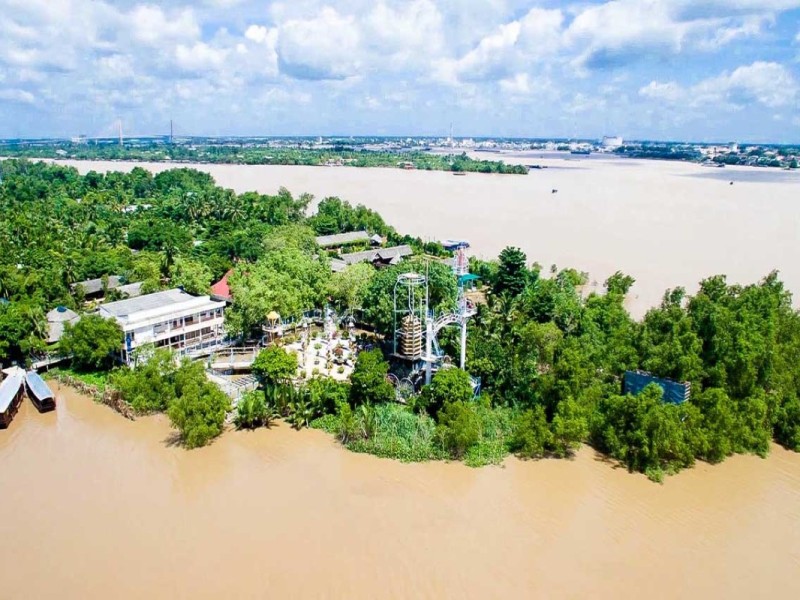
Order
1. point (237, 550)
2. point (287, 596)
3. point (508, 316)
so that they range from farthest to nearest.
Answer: point (508, 316), point (237, 550), point (287, 596)

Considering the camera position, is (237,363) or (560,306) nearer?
(237,363)

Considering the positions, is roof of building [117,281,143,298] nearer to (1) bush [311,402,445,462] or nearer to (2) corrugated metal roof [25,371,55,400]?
(2) corrugated metal roof [25,371,55,400]

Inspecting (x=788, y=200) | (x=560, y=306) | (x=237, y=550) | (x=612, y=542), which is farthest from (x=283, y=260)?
(x=788, y=200)

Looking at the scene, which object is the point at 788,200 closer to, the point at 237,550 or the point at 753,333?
the point at 753,333

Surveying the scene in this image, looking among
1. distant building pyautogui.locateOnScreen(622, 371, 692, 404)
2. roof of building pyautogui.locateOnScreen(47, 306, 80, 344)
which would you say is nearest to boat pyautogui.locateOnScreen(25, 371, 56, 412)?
roof of building pyautogui.locateOnScreen(47, 306, 80, 344)

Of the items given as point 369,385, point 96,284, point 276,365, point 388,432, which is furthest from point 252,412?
point 96,284

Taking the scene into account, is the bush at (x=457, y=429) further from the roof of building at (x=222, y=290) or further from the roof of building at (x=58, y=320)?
the roof of building at (x=58, y=320)
